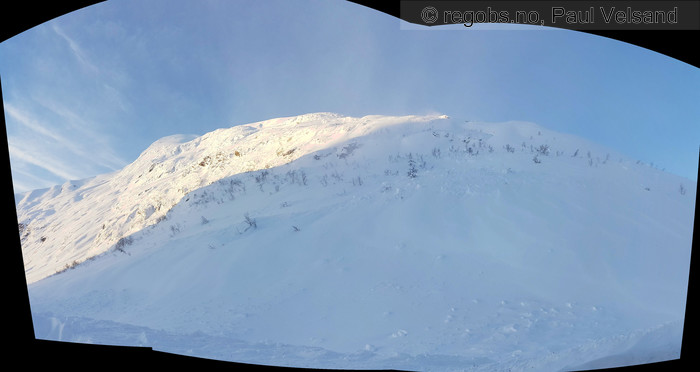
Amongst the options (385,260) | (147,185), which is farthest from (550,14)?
(147,185)

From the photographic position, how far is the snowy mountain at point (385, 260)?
6.97ft

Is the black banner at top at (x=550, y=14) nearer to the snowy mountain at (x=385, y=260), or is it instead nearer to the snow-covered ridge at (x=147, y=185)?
the snowy mountain at (x=385, y=260)

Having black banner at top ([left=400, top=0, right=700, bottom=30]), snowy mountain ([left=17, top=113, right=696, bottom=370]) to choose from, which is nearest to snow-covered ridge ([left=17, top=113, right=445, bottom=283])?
snowy mountain ([left=17, top=113, right=696, bottom=370])

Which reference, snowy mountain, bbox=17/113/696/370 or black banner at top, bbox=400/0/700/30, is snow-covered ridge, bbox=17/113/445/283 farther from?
black banner at top, bbox=400/0/700/30

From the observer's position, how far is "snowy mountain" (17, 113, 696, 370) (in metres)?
2.12

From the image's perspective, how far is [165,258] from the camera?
4.16 metres

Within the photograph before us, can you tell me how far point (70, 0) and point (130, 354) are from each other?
235cm

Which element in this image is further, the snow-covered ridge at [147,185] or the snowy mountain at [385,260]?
the snow-covered ridge at [147,185]

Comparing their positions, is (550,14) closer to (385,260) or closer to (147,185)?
(385,260)

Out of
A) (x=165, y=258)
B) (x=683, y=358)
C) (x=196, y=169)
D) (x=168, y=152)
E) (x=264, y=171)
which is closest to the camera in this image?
(x=683, y=358)

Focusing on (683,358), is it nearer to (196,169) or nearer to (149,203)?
(149,203)

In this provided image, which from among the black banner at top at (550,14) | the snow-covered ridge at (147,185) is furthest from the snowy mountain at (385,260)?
the black banner at top at (550,14)

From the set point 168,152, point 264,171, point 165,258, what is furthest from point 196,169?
point 165,258

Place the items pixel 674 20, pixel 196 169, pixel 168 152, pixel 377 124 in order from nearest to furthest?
1. pixel 674 20
2. pixel 168 152
3. pixel 377 124
4. pixel 196 169
